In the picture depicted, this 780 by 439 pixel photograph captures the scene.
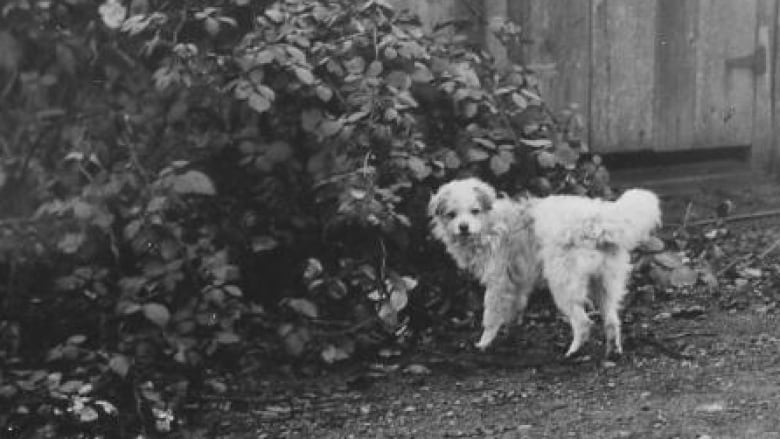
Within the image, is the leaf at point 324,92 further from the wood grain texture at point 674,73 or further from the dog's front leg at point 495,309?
the wood grain texture at point 674,73

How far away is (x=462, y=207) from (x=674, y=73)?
110 inches

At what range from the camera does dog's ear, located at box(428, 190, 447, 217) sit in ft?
19.2

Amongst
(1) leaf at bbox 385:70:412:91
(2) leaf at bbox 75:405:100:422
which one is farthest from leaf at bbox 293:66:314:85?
(2) leaf at bbox 75:405:100:422

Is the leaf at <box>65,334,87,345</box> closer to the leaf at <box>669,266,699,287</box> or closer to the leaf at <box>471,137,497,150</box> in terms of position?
the leaf at <box>471,137,497,150</box>

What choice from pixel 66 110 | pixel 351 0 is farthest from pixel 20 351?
pixel 351 0

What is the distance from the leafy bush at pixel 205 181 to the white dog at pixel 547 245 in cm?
20

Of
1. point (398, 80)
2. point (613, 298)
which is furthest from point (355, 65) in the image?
point (613, 298)

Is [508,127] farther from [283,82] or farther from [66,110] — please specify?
[66,110]

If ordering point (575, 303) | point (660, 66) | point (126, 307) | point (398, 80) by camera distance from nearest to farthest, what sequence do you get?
1. point (126, 307)
2. point (398, 80)
3. point (575, 303)
4. point (660, 66)

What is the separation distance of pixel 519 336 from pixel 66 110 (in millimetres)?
2306

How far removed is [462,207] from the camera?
5.82m

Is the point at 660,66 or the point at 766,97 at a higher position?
the point at 660,66

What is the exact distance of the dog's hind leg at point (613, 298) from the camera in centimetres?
573

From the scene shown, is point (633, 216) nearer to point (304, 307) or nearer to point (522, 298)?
point (522, 298)
